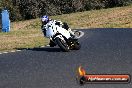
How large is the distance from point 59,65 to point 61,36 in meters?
3.86

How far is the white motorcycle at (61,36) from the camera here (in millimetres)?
18188

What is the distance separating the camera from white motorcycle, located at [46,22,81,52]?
18188 millimetres

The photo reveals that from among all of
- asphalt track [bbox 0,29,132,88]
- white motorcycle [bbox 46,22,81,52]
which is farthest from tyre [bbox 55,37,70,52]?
asphalt track [bbox 0,29,132,88]

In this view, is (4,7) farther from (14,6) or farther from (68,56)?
(68,56)

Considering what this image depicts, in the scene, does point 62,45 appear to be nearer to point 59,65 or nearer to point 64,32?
point 64,32

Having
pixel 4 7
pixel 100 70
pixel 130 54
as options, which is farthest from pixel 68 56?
pixel 4 7

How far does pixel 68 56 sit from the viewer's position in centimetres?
1653

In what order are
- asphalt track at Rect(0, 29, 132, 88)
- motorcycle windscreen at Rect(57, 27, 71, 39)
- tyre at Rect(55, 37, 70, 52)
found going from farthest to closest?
motorcycle windscreen at Rect(57, 27, 71, 39), tyre at Rect(55, 37, 70, 52), asphalt track at Rect(0, 29, 132, 88)

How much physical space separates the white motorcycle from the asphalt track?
0.36 metres

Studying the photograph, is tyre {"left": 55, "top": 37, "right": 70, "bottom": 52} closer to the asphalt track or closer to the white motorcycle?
the white motorcycle

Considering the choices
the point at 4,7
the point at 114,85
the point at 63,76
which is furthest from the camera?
the point at 4,7

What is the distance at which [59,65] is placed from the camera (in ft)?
47.8

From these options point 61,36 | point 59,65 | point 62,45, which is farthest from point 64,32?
point 59,65

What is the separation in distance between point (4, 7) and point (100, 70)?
36401mm
